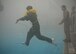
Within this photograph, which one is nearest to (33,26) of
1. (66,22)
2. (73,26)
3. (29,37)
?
(29,37)

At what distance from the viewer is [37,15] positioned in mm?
3895

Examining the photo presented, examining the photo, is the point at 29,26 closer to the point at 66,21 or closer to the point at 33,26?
the point at 33,26

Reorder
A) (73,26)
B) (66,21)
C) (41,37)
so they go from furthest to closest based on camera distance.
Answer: (41,37) < (66,21) < (73,26)

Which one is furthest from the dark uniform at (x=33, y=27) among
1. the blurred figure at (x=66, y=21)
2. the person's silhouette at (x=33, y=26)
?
the blurred figure at (x=66, y=21)

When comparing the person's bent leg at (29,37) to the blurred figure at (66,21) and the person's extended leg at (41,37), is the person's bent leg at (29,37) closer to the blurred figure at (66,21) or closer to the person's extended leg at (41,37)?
the person's extended leg at (41,37)

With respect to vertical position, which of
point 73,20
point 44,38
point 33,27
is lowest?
point 44,38

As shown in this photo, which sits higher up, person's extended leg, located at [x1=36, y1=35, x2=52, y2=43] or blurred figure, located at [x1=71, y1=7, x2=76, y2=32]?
blurred figure, located at [x1=71, y1=7, x2=76, y2=32]

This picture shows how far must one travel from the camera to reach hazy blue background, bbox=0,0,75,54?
384 centimetres

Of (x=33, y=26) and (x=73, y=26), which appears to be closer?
(x=73, y=26)

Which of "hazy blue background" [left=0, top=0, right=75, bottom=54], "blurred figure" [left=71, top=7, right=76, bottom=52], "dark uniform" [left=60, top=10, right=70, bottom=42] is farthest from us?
"hazy blue background" [left=0, top=0, right=75, bottom=54]

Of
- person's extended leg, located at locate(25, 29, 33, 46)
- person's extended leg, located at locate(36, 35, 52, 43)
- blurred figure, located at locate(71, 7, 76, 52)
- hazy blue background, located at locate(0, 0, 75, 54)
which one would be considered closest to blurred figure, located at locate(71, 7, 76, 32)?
blurred figure, located at locate(71, 7, 76, 52)

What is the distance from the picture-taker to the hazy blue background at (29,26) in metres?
3.84

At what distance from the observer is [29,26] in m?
3.91

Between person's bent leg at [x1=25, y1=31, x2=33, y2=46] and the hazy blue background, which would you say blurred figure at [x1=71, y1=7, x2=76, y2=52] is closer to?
the hazy blue background
